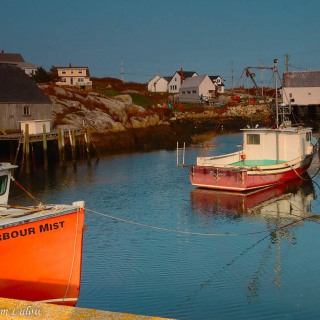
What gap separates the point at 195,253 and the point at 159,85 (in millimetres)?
118447

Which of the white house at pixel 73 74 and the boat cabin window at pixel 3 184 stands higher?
the white house at pixel 73 74

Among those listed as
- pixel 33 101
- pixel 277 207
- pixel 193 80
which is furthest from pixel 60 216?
pixel 193 80

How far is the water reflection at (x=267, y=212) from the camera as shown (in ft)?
64.5

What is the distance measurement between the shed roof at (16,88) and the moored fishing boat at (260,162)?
23.6 meters

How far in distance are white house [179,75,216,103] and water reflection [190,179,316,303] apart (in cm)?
8125

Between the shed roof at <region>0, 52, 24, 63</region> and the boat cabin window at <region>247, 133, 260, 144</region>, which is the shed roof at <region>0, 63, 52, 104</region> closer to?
the boat cabin window at <region>247, 133, 260, 144</region>

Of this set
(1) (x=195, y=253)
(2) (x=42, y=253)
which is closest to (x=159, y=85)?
(1) (x=195, y=253)

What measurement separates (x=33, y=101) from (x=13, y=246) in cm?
4015

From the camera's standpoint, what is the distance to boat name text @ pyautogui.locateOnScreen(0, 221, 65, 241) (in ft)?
46.3

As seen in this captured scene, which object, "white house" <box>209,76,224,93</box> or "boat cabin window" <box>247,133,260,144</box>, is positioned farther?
"white house" <box>209,76,224,93</box>

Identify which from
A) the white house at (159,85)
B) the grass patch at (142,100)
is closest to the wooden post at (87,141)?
the grass patch at (142,100)

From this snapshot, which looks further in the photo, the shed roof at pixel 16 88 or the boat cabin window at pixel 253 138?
the shed roof at pixel 16 88

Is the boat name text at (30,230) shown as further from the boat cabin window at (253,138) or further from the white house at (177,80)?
the white house at (177,80)

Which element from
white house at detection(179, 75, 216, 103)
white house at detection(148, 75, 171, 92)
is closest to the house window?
white house at detection(179, 75, 216, 103)
